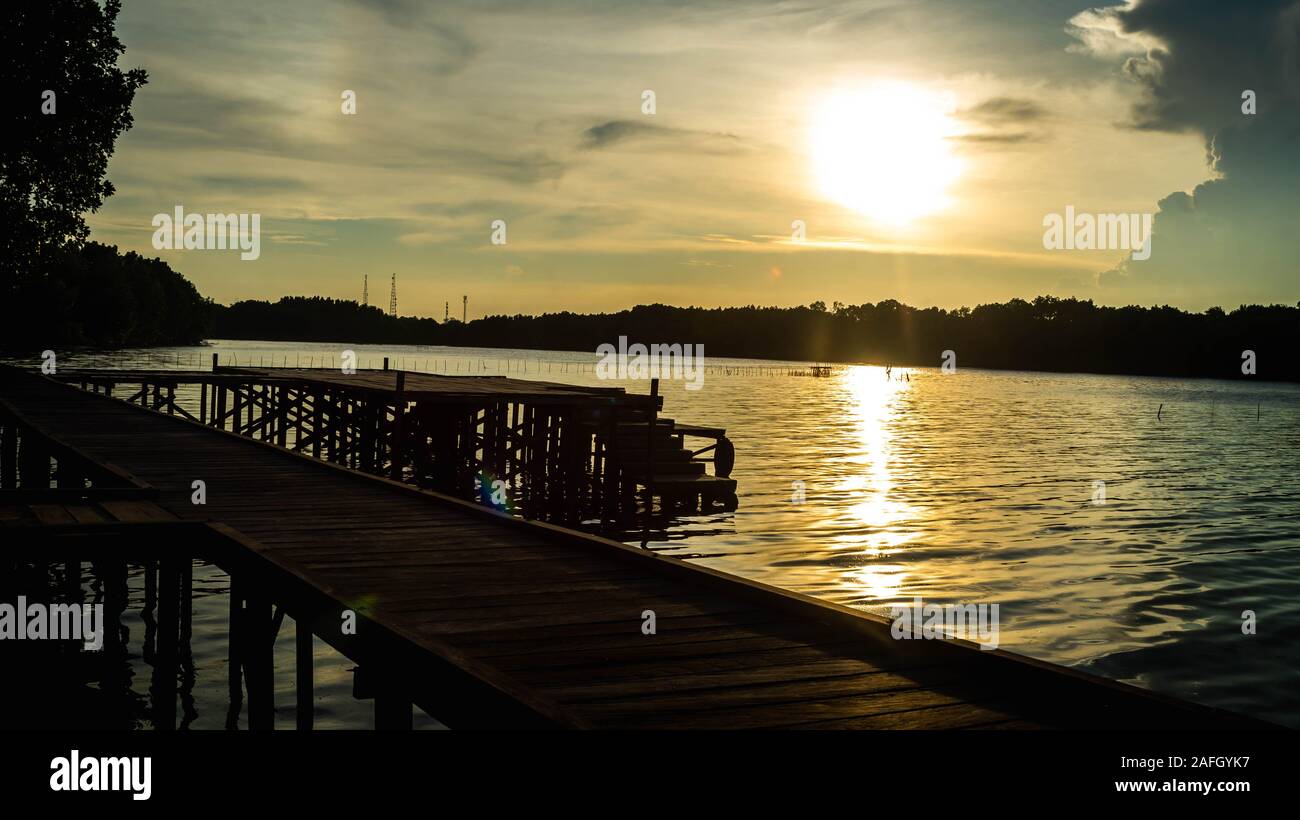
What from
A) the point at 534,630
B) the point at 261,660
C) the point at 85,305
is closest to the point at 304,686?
the point at 261,660

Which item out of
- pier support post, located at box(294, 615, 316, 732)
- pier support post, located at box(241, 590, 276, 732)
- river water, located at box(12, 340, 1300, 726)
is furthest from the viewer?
river water, located at box(12, 340, 1300, 726)

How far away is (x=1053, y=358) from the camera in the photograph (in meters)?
196

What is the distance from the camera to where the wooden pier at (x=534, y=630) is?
5.16m

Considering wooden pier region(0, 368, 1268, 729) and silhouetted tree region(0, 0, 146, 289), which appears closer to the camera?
wooden pier region(0, 368, 1268, 729)

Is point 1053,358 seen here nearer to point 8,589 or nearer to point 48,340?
point 48,340

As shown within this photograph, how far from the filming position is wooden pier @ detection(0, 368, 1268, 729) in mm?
5156

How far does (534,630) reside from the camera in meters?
6.55

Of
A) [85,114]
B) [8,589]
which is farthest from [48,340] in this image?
[8,589]

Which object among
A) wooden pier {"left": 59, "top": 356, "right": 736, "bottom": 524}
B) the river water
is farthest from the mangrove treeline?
the river water

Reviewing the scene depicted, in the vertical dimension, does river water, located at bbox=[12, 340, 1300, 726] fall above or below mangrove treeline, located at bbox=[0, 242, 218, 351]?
below

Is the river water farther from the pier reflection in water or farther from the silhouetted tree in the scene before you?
the silhouetted tree

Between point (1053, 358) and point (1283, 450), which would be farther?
point (1053, 358)

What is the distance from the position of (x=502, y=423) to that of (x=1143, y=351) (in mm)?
177083
